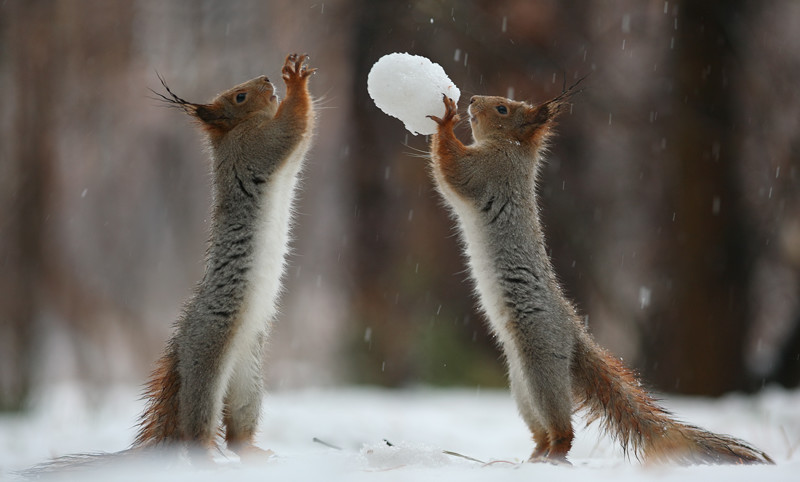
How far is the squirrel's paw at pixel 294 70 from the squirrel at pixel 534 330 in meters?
0.93

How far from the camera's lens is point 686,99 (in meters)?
10.1

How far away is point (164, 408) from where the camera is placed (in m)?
4.46

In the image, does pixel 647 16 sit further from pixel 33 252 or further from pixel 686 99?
pixel 33 252

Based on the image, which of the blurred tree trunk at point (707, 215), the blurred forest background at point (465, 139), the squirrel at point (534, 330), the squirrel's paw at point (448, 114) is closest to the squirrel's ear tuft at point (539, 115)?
the squirrel at point (534, 330)

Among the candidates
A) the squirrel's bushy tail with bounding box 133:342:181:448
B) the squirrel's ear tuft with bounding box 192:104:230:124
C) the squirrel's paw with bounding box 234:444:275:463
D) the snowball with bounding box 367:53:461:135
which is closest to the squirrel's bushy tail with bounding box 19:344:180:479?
the squirrel's bushy tail with bounding box 133:342:181:448

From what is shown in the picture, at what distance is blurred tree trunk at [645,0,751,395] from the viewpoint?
9867 mm

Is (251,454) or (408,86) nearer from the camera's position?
(251,454)

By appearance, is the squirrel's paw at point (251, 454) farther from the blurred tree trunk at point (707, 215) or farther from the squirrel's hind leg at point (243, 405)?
the blurred tree trunk at point (707, 215)

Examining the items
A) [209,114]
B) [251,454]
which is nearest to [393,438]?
[251,454]

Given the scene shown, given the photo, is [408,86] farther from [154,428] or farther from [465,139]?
[465,139]

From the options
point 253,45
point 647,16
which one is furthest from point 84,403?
point 647,16

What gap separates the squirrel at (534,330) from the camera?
4402 millimetres

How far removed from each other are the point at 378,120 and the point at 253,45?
2250 millimetres

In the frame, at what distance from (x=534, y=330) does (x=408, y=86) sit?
1.67 meters
